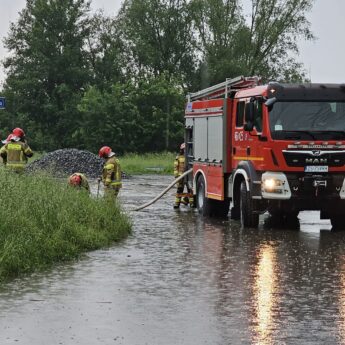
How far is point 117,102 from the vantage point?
219 feet

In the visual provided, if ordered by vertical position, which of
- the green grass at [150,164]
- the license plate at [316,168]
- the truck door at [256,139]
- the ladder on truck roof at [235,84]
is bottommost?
the green grass at [150,164]

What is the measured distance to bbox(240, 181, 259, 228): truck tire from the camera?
17.1 m

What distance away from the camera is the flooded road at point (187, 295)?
7.48m

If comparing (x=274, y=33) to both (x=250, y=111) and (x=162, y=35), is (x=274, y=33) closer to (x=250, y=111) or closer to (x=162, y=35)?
(x=162, y=35)

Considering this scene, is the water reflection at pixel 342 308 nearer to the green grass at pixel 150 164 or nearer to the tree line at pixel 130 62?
the green grass at pixel 150 164

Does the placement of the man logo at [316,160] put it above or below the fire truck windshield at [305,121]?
below

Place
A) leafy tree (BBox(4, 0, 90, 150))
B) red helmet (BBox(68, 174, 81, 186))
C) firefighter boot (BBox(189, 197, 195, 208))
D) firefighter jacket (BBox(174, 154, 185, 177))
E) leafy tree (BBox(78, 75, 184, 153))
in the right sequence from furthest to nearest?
leafy tree (BBox(4, 0, 90, 150)) < leafy tree (BBox(78, 75, 184, 153)) < firefighter jacket (BBox(174, 154, 185, 177)) < firefighter boot (BBox(189, 197, 195, 208)) < red helmet (BBox(68, 174, 81, 186))

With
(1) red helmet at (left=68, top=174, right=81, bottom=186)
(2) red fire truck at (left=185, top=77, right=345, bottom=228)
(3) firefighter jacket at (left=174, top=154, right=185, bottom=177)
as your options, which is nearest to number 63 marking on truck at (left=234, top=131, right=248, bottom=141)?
(2) red fire truck at (left=185, top=77, right=345, bottom=228)

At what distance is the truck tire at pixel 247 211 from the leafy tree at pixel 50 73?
196ft

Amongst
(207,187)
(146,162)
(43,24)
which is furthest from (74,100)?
(207,187)

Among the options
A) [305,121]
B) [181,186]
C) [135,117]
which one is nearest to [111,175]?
[305,121]

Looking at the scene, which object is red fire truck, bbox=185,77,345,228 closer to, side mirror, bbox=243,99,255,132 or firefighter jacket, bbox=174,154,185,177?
side mirror, bbox=243,99,255,132

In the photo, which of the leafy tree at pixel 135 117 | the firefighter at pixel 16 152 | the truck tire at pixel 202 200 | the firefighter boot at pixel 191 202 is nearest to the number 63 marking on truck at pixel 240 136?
the truck tire at pixel 202 200

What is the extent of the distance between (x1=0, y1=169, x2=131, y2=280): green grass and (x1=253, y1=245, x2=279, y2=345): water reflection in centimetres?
253
